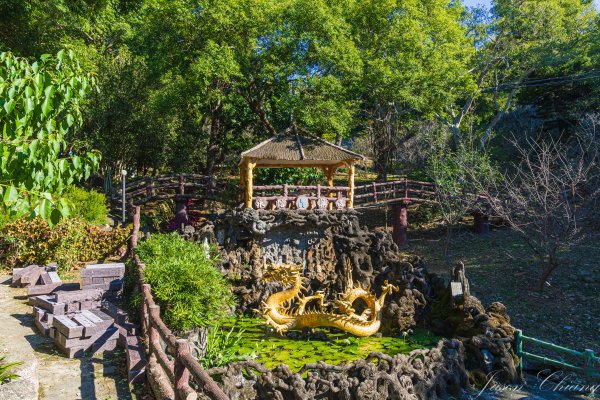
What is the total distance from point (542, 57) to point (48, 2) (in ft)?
65.3

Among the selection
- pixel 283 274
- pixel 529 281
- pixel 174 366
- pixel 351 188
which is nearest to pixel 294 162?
pixel 351 188

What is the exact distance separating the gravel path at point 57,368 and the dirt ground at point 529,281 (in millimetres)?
9714

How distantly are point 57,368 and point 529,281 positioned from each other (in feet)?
43.2

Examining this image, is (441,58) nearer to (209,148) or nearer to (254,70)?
(254,70)

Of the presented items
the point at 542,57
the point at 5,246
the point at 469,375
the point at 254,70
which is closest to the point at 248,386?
the point at 469,375

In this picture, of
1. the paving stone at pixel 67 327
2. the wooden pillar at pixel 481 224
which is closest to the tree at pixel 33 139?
the paving stone at pixel 67 327

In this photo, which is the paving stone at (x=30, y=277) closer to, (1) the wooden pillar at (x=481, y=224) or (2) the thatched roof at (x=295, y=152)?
(2) the thatched roof at (x=295, y=152)

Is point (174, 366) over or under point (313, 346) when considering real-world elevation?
over

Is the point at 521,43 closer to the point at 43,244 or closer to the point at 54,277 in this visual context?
the point at 43,244

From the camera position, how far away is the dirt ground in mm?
11930

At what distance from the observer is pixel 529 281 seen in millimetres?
14750

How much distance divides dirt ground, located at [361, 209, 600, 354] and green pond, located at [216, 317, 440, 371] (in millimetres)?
3437

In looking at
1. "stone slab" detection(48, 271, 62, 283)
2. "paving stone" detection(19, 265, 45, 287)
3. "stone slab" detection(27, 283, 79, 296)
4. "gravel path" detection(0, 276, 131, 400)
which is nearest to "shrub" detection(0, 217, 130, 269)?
"paving stone" detection(19, 265, 45, 287)

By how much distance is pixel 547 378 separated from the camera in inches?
363
